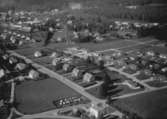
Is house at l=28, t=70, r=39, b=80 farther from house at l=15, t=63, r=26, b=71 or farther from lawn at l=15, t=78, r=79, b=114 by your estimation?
house at l=15, t=63, r=26, b=71

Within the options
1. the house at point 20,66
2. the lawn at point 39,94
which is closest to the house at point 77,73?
the lawn at point 39,94

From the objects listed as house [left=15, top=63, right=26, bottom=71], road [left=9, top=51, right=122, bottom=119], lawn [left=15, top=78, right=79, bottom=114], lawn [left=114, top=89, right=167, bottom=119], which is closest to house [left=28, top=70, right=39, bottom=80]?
lawn [left=15, top=78, right=79, bottom=114]

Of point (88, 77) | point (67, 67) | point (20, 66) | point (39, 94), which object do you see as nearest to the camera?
point (39, 94)

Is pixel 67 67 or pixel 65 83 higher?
pixel 67 67

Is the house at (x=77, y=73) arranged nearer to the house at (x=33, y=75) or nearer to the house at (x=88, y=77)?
the house at (x=88, y=77)

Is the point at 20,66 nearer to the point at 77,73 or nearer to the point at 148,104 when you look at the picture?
the point at 77,73

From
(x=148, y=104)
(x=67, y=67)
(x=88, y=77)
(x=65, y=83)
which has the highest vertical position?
(x=67, y=67)

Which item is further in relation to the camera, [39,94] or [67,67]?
[67,67]

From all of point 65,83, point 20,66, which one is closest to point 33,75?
point 20,66
